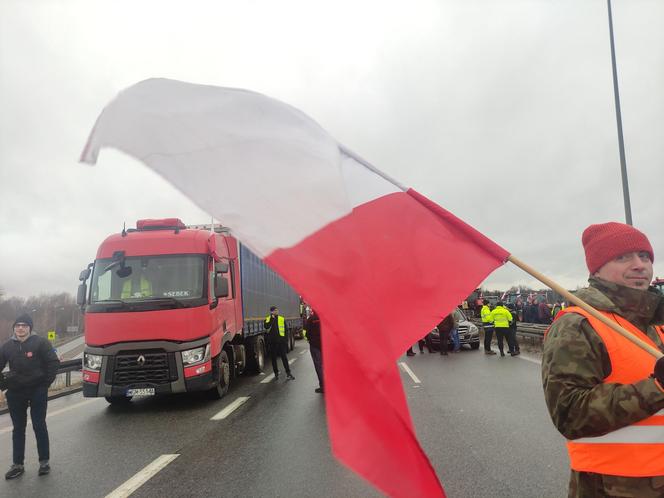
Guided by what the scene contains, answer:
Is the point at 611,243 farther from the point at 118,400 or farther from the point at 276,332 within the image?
the point at 276,332

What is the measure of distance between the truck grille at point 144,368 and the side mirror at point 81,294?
1.48 metres

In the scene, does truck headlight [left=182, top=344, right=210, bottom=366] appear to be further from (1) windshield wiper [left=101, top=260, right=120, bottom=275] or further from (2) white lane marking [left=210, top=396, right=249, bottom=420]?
(1) windshield wiper [left=101, top=260, right=120, bottom=275]

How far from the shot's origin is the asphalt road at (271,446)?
481 cm

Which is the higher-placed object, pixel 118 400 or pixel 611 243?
pixel 611 243

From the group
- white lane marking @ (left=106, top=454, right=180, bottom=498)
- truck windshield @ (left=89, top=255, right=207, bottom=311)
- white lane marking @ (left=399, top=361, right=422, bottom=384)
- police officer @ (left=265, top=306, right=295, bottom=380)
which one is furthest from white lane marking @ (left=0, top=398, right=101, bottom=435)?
white lane marking @ (left=399, top=361, right=422, bottom=384)

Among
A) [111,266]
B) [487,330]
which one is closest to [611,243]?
[111,266]

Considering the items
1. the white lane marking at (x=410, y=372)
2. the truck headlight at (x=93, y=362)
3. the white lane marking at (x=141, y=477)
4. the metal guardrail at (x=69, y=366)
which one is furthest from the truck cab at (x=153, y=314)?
the metal guardrail at (x=69, y=366)

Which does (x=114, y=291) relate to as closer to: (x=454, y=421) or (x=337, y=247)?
(x=454, y=421)

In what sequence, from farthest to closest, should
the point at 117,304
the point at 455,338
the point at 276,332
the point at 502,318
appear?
the point at 455,338 → the point at 502,318 → the point at 276,332 → the point at 117,304

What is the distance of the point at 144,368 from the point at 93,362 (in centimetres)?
98

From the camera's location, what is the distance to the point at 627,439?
6.18 feet

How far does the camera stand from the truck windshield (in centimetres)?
898

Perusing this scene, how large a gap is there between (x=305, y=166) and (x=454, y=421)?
630 centimetres

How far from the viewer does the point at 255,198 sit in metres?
2.01
